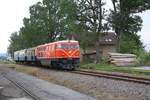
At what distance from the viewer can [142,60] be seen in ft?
147

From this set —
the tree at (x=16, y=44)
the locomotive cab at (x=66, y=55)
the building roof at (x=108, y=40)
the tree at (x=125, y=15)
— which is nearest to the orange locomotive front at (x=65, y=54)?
the locomotive cab at (x=66, y=55)

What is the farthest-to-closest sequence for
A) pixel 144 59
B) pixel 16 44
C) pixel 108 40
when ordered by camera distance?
pixel 16 44 < pixel 108 40 < pixel 144 59

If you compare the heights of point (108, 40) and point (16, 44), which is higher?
point (16, 44)

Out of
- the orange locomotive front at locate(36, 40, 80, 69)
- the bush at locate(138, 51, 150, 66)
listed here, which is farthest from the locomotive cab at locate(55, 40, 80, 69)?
the bush at locate(138, 51, 150, 66)

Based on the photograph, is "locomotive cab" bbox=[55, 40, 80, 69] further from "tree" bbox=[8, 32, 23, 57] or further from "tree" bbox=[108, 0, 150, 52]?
"tree" bbox=[8, 32, 23, 57]

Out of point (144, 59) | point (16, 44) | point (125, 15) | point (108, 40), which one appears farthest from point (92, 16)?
point (16, 44)

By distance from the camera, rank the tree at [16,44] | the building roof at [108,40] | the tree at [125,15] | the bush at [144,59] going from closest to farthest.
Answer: the bush at [144,59] → the tree at [125,15] → the building roof at [108,40] → the tree at [16,44]

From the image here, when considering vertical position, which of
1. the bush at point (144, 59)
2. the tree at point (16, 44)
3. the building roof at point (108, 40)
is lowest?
the bush at point (144, 59)

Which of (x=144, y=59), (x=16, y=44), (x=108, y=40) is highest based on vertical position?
(x=16, y=44)

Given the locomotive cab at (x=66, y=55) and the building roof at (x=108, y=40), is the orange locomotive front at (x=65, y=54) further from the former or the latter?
the building roof at (x=108, y=40)

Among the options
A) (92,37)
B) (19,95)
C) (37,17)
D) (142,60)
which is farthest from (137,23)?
(37,17)

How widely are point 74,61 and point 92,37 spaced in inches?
666

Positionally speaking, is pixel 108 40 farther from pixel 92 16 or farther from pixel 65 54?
pixel 65 54

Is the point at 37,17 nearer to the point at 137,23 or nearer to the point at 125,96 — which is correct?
the point at 137,23
